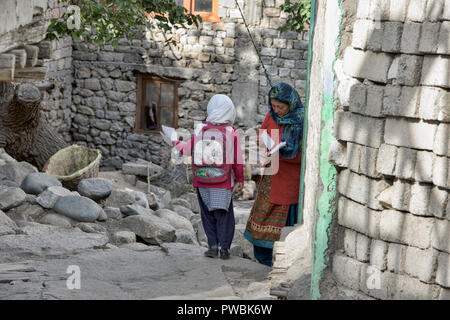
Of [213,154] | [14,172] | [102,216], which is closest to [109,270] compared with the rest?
[213,154]

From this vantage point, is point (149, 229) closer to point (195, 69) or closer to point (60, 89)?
point (195, 69)

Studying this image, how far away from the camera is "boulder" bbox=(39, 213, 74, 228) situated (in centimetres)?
672

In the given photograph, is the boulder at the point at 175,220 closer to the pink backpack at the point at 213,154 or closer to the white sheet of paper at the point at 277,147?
the pink backpack at the point at 213,154

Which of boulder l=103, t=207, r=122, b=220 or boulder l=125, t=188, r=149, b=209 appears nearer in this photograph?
boulder l=103, t=207, r=122, b=220

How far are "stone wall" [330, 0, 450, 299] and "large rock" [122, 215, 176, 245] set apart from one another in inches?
120

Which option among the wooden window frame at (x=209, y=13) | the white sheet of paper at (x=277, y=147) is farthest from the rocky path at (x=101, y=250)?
the wooden window frame at (x=209, y=13)

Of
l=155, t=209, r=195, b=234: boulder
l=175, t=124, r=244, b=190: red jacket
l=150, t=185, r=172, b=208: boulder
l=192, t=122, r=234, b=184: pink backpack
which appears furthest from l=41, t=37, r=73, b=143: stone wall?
l=192, t=122, r=234, b=184: pink backpack

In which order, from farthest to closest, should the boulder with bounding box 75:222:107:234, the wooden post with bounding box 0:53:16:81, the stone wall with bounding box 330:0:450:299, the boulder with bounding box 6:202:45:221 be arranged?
1. the boulder with bounding box 6:202:45:221
2. the boulder with bounding box 75:222:107:234
3. the wooden post with bounding box 0:53:16:81
4. the stone wall with bounding box 330:0:450:299

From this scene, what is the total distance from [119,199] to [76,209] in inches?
39.7

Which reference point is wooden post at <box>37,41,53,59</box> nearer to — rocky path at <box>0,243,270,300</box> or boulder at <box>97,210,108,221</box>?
boulder at <box>97,210,108,221</box>

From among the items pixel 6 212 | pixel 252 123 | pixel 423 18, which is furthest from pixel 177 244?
pixel 252 123

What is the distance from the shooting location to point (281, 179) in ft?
18.8

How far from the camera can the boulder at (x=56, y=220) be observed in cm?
672

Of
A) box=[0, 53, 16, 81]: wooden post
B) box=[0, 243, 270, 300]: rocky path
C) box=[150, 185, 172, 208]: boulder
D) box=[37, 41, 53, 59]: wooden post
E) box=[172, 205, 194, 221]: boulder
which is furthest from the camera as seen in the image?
box=[150, 185, 172, 208]: boulder
